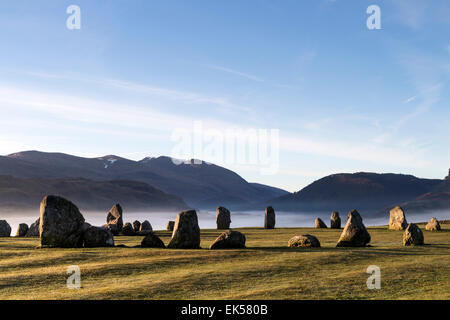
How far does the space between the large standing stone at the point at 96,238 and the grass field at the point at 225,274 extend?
2.54m

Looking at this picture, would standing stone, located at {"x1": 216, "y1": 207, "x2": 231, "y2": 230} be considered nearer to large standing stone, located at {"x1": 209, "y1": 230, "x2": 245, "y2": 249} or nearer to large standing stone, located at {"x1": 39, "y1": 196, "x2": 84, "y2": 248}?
large standing stone, located at {"x1": 39, "y1": 196, "x2": 84, "y2": 248}

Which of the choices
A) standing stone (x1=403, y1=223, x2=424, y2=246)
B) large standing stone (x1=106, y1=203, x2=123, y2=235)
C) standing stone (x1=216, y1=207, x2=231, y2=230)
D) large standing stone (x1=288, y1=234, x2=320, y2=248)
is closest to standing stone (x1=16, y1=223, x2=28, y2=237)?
large standing stone (x1=106, y1=203, x2=123, y2=235)

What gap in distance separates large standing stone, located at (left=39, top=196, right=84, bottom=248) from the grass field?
2.10 m

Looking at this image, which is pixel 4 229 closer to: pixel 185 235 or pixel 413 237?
pixel 185 235

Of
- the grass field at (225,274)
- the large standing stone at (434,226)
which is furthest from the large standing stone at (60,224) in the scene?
the large standing stone at (434,226)

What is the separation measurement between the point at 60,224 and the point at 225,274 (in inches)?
514

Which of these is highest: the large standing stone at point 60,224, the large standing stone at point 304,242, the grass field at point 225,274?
the large standing stone at point 60,224

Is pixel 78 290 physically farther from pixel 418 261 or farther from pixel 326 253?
pixel 418 261

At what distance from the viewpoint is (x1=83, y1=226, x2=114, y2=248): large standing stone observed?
25.6m

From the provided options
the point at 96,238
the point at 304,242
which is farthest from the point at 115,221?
the point at 304,242

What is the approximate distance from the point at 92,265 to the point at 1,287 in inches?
162

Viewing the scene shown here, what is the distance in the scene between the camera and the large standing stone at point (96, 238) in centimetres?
2561

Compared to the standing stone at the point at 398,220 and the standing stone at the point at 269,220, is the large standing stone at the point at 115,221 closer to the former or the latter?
the standing stone at the point at 269,220
